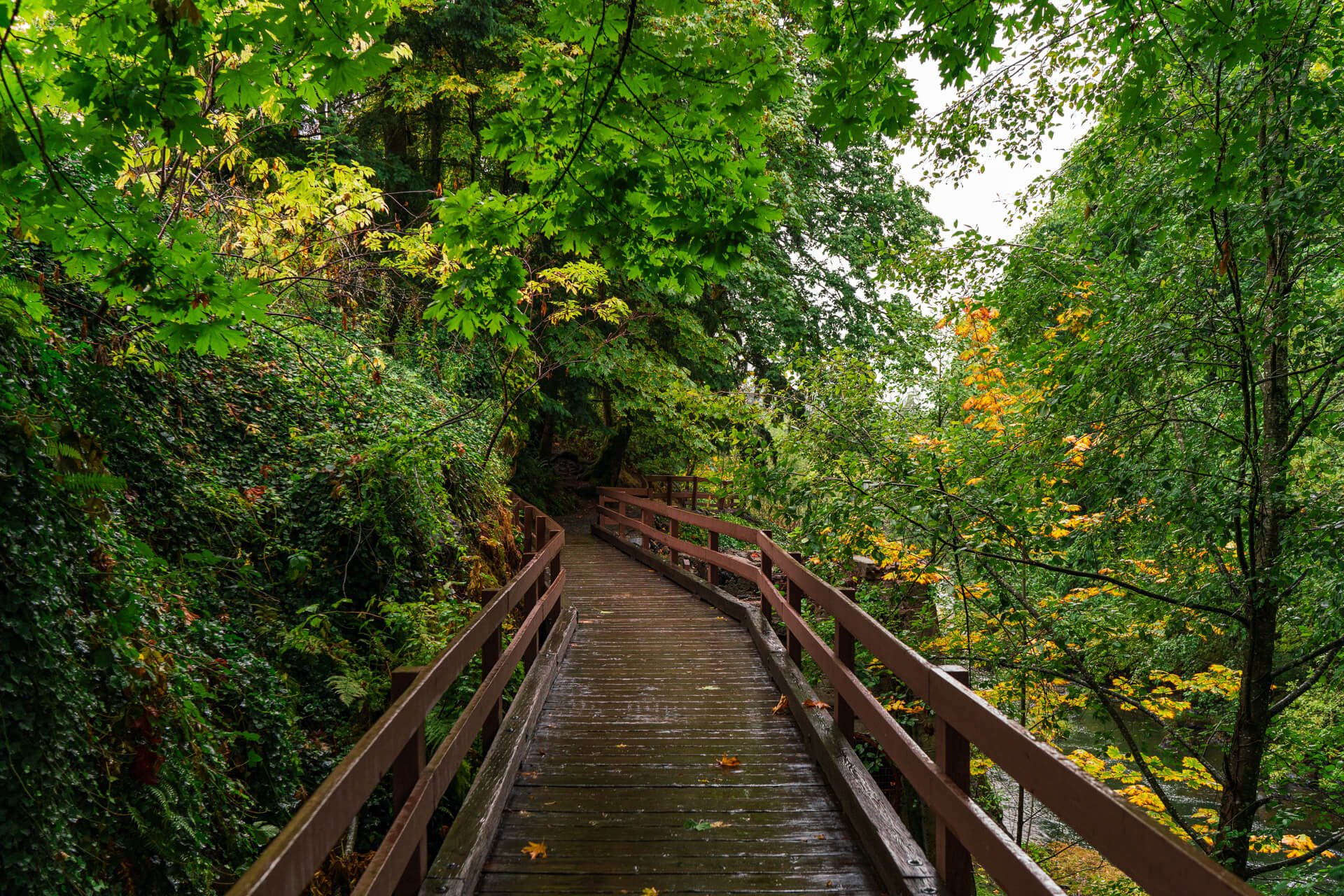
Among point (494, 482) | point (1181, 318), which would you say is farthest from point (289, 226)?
point (1181, 318)

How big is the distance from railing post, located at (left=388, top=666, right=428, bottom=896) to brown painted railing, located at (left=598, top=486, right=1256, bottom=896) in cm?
211

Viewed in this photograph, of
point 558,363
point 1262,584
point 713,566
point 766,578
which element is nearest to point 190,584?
point 766,578

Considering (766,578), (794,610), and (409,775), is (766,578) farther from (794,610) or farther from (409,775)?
(409,775)

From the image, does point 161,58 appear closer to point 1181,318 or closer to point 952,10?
point 952,10

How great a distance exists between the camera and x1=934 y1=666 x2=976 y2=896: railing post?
2.95 metres

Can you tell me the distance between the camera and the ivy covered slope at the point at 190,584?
107 inches

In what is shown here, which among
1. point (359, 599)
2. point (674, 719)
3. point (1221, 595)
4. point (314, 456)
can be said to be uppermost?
point (314, 456)

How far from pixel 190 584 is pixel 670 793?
3.22m

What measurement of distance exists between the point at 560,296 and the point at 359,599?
1202cm

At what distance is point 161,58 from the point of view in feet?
9.76

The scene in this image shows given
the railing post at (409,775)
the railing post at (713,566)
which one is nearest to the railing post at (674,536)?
the railing post at (713,566)

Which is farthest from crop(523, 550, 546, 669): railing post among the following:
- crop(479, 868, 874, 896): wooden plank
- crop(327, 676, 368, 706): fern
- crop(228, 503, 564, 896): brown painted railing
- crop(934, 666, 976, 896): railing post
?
crop(934, 666, 976, 896): railing post

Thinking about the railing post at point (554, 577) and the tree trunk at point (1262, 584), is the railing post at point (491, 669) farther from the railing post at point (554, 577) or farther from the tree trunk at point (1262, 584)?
the tree trunk at point (1262, 584)

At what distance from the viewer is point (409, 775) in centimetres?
295
